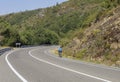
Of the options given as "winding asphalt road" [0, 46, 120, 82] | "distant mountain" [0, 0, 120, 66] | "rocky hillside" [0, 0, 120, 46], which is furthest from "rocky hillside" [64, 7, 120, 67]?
"rocky hillside" [0, 0, 120, 46]

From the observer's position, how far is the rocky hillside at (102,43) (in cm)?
3469

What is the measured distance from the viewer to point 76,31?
54188 millimetres

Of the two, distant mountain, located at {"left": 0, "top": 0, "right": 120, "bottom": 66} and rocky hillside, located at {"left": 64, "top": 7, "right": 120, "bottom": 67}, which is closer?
rocky hillside, located at {"left": 64, "top": 7, "right": 120, "bottom": 67}

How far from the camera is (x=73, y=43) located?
4912cm

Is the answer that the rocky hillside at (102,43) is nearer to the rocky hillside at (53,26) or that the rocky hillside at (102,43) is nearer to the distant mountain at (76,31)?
the distant mountain at (76,31)

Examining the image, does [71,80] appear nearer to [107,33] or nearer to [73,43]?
[107,33]

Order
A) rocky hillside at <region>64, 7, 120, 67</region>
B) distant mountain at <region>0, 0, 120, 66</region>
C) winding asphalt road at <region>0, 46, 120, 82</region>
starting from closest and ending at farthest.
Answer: winding asphalt road at <region>0, 46, 120, 82</region>, rocky hillside at <region>64, 7, 120, 67</region>, distant mountain at <region>0, 0, 120, 66</region>

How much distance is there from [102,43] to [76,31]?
630 inches

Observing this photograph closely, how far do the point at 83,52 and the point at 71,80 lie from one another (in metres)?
24.0

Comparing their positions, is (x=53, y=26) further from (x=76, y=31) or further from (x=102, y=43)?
(x=102, y=43)

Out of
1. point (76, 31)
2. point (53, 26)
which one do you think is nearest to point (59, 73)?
point (76, 31)

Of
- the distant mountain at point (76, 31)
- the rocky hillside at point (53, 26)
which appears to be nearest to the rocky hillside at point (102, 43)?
the distant mountain at point (76, 31)

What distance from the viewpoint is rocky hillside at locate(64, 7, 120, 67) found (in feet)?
114

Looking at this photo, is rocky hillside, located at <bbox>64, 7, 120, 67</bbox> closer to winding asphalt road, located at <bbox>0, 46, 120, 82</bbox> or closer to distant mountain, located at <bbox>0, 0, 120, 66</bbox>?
distant mountain, located at <bbox>0, 0, 120, 66</bbox>
